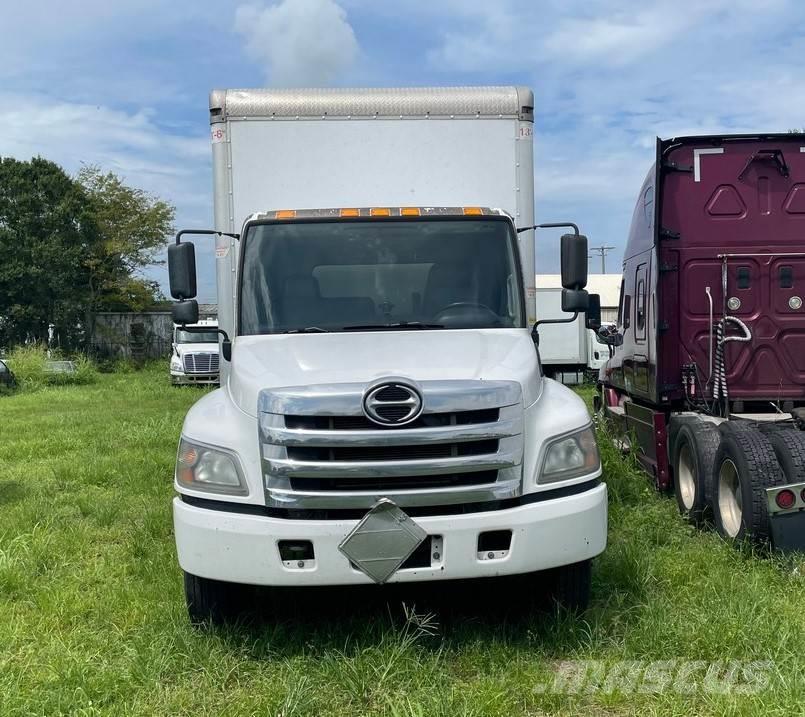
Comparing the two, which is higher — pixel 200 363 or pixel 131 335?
pixel 131 335

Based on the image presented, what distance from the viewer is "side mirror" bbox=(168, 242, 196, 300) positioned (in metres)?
5.22

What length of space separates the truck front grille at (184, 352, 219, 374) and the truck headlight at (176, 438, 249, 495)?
18.3 meters

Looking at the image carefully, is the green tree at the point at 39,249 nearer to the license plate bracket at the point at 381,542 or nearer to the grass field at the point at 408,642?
the grass field at the point at 408,642

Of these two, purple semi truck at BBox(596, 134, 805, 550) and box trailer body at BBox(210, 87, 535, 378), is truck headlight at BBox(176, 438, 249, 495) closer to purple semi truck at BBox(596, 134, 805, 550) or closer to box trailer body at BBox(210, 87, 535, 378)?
box trailer body at BBox(210, 87, 535, 378)

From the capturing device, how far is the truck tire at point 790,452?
5.14 m

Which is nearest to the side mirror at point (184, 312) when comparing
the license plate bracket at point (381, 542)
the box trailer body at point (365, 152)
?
the box trailer body at point (365, 152)

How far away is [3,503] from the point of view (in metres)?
7.50

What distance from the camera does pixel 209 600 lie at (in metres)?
4.11

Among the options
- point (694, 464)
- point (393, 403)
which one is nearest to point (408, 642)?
point (393, 403)

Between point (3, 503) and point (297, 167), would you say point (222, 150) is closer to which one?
point (297, 167)

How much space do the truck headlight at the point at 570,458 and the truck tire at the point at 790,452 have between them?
1857mm

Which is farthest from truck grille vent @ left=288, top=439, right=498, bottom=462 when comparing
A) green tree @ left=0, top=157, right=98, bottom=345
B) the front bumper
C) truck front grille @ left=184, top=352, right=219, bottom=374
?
green tree @ left=0, top=157, right=98, bottom=345

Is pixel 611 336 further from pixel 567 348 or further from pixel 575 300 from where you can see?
pixel 567 348

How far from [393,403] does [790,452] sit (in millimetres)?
2957
